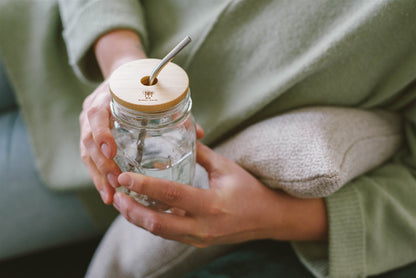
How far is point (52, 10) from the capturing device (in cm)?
55

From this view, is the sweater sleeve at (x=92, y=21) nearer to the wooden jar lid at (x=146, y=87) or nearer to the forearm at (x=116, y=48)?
the forearm at (x=116, y=48)

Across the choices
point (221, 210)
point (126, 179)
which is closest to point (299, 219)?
point (221, 210)

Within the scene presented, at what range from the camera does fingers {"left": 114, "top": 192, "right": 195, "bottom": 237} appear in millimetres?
348

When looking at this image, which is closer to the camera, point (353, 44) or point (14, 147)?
point (353, 44)

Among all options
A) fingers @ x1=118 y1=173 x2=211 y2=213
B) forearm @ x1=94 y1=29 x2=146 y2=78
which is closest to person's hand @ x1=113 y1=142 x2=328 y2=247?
fingers @ x1=118 y1=173 x2=211 y2=213

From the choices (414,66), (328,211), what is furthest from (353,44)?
(328,211)

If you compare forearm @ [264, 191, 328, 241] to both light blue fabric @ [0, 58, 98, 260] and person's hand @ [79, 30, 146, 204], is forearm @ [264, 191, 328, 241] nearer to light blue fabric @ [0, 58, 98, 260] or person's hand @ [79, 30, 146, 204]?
person's hand @ [79, 30, 146, 204]

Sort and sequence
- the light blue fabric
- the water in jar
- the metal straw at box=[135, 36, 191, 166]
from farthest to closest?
the light blue fabric → the water in jar → the metal straw at box=[135, 36, 191, 166]

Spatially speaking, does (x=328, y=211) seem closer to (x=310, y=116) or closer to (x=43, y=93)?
(x=310, y=116)

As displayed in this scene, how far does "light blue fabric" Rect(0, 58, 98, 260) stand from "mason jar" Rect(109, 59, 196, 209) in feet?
0.83

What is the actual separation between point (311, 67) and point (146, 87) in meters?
0.21

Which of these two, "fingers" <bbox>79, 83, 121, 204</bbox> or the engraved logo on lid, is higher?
the engraved logo on lid

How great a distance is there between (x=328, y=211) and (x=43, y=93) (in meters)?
0.47

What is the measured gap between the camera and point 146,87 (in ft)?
0.93
